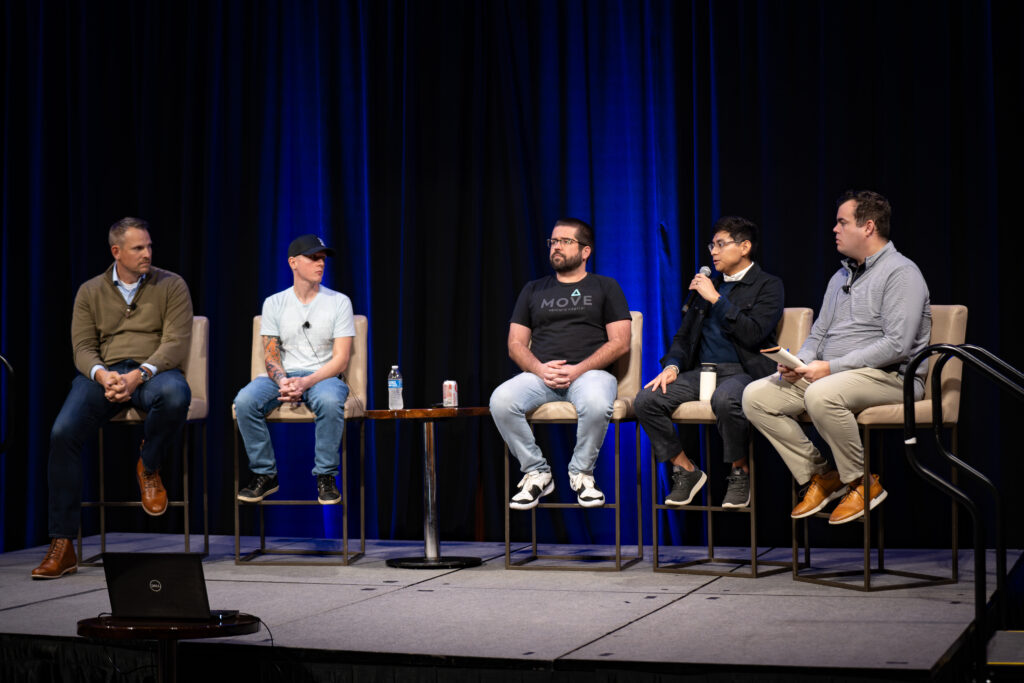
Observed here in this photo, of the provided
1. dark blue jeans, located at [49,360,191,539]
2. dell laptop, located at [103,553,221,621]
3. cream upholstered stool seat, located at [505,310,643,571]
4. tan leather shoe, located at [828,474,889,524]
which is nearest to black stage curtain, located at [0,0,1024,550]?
dark blue jeans, located at [49,360,191,539]

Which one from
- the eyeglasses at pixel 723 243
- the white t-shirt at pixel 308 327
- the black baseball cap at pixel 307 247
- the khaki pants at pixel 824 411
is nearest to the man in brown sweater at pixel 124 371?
the white t-shirt at pixel 308 327

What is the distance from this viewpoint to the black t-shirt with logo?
183 inches

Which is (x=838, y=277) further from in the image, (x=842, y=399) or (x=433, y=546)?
(x=433, y=546)

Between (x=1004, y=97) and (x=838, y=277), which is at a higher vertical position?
(x=1004, y=97)

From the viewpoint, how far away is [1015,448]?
4719 millimetres

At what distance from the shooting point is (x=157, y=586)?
2.65 metres

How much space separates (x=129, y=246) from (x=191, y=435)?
53.9 inches

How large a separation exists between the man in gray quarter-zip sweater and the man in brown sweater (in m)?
2.31

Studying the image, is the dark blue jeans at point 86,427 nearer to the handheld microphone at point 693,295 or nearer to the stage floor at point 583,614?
the stage floor at point 583,614

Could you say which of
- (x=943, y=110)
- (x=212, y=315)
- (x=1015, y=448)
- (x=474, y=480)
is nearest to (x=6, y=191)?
(x=212, y=315)

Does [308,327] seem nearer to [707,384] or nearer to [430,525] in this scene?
[430,525]

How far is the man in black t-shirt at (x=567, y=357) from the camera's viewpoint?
14.3ft

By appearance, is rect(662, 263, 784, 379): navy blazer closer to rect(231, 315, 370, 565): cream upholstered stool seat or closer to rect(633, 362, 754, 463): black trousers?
rect(633, 362, 754, 463): black trousers

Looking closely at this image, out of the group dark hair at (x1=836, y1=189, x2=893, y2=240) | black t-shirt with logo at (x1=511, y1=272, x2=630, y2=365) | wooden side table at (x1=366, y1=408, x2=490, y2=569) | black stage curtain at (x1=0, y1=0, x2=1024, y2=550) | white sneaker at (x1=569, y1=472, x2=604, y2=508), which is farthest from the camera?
black stage curtain at (x1=0, y1=0, x2=1024, y2=550)
